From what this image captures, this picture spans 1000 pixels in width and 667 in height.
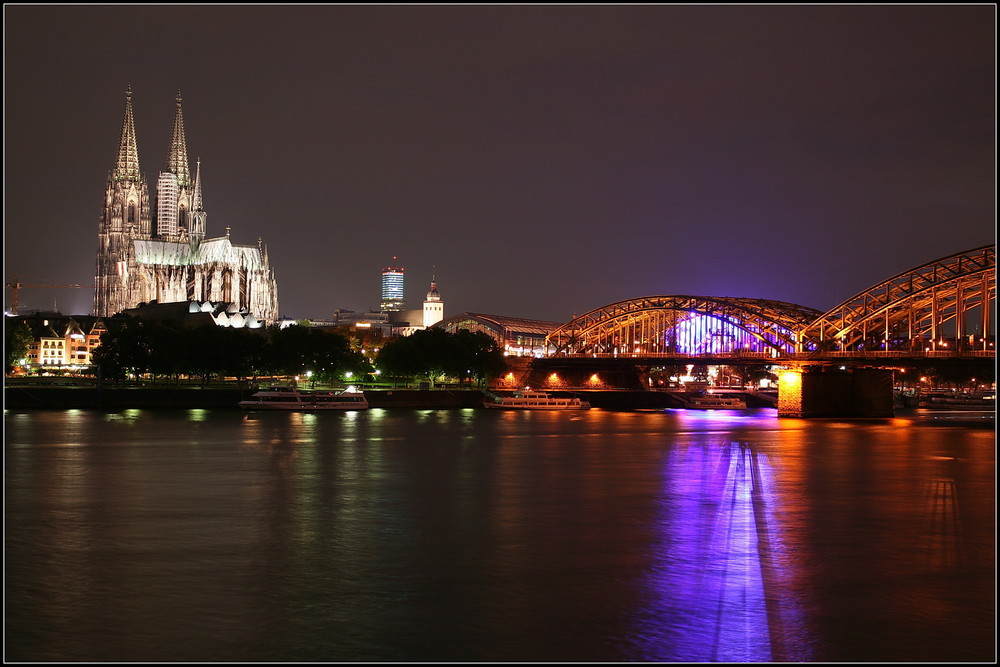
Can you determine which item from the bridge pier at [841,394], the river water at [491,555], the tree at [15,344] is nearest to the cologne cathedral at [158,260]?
the tree at [15,344]

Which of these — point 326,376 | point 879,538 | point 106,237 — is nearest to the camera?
point 879,538

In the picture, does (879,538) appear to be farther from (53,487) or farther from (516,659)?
(53,487)

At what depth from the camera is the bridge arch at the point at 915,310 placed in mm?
79312

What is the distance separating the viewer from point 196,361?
91.2 metres

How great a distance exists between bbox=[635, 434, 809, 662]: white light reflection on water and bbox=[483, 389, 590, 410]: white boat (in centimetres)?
5546

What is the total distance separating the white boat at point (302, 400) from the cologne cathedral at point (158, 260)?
310 ft

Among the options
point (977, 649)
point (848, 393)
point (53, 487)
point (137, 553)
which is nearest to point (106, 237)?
point (848, 393)

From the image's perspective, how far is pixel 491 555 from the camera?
24.2m

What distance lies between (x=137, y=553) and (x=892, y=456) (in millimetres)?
34257

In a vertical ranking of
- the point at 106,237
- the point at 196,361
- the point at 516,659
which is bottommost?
the point at 516,659

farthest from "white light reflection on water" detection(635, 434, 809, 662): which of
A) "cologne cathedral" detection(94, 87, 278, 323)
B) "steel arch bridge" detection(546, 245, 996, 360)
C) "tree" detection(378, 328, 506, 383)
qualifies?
"cologne cathedral" detection(94, 87, 278, 323)

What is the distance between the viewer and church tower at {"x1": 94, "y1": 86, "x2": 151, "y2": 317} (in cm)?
18350

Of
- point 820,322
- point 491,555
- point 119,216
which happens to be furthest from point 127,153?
point 491,555

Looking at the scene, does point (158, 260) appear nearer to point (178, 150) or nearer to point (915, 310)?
point (178, 150)
